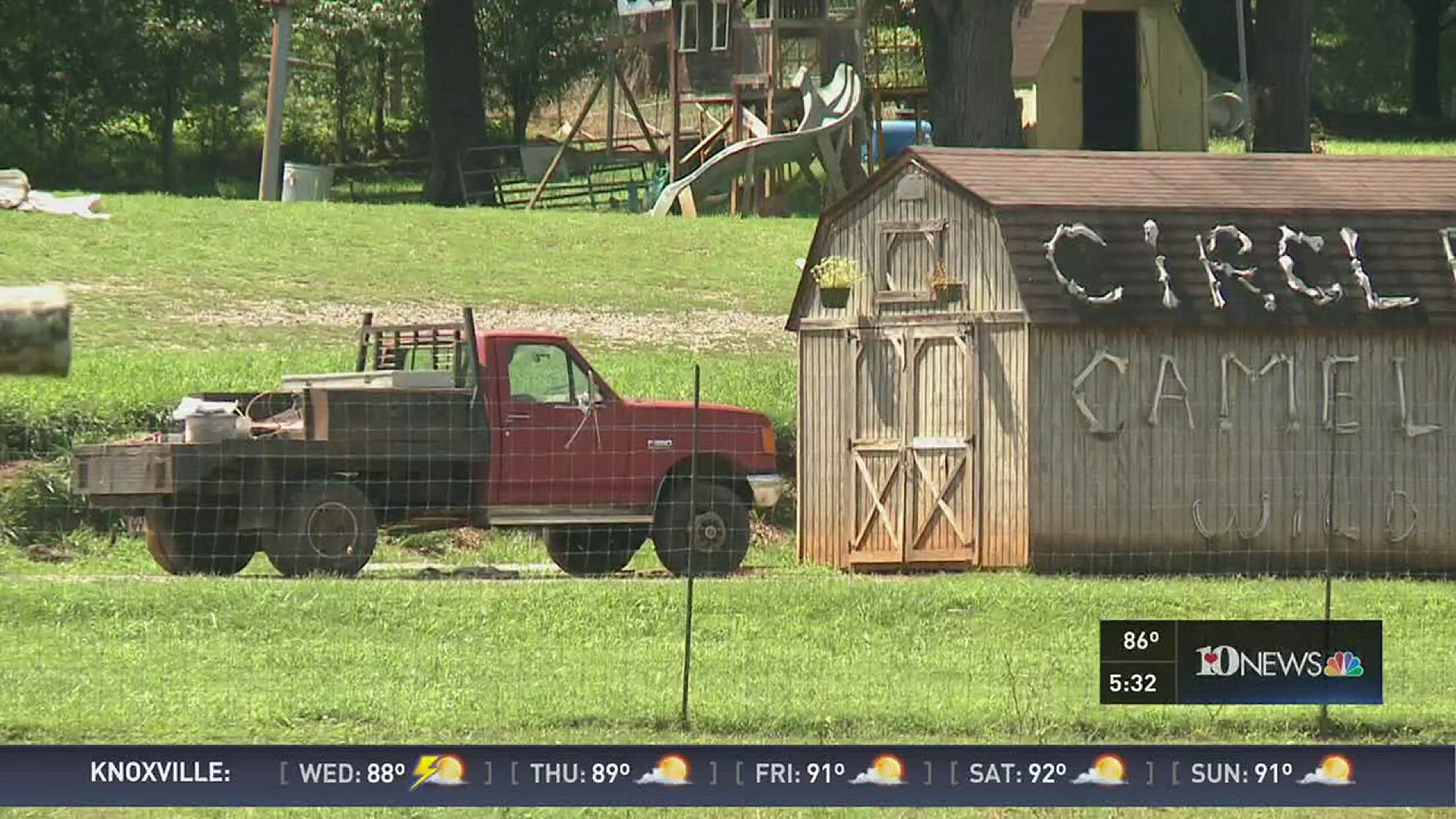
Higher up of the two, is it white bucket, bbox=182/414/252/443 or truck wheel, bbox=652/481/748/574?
white bucket, bbox=182/414/252/443

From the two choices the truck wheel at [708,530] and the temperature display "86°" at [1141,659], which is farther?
the truck wheel at [708,530]

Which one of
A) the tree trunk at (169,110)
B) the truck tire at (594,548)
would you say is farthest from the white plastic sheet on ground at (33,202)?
the truck tire at (594,548)

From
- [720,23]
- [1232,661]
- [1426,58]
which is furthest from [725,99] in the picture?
[1232,661]

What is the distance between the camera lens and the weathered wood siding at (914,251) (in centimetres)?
2189

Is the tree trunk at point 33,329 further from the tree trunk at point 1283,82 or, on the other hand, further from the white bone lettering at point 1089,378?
the tree trunk at point 1283,82

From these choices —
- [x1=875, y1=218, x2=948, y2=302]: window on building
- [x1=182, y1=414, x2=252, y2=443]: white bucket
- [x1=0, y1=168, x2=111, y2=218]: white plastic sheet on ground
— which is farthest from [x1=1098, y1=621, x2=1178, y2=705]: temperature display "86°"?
[x1=0, y1=168, x2=111, y2=218]: white plastic sheet on ground

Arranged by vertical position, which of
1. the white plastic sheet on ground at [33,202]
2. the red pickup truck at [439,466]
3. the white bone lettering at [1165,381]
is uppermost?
the white plastic sheet on ground at [33,202]

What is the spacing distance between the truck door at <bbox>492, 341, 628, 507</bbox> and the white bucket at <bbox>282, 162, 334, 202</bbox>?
25755mm

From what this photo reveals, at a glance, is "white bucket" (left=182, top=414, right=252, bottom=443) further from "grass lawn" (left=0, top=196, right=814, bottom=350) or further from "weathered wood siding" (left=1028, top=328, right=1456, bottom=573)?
"grass lawn" (left=0, top=196, right=814, bottom=350)

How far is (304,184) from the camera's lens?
4694cm

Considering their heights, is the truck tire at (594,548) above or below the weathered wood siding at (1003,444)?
below

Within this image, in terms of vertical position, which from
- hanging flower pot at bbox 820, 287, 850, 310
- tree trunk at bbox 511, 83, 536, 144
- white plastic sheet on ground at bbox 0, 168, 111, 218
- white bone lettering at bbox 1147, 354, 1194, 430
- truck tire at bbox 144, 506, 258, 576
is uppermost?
tree trunk at bbox 511, 83, 536, 144

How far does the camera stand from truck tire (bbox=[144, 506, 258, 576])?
2050 centimetres

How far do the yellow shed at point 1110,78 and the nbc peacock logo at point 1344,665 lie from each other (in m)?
35.6
